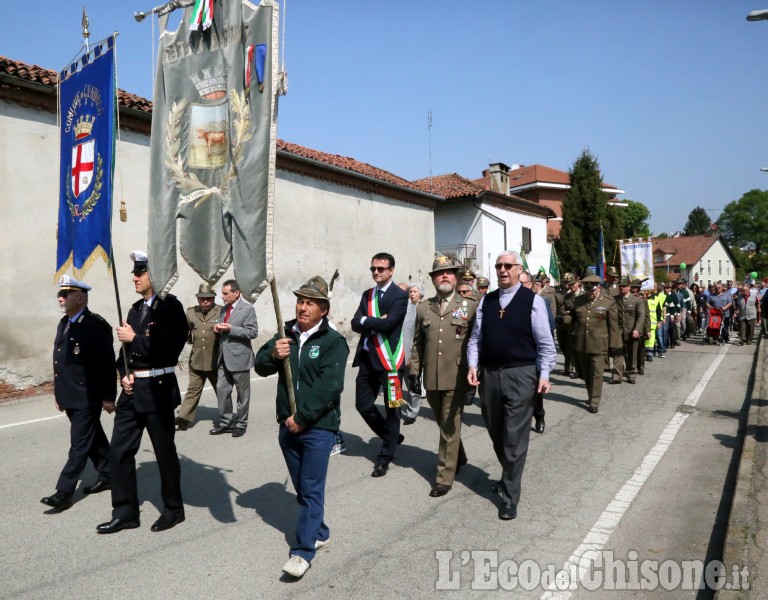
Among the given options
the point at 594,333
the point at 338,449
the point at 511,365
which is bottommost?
the point at 338,449

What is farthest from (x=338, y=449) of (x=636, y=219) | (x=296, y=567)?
(x=636, y=219)

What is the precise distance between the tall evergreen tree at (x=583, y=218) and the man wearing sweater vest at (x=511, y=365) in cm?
3709

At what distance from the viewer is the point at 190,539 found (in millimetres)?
4273

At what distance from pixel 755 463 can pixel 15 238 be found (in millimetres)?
11697

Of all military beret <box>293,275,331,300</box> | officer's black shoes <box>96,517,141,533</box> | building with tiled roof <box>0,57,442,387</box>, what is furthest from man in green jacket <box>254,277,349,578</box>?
building with tiled roof <box>0,57,442,387</box>

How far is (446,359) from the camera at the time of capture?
5320 millimetres

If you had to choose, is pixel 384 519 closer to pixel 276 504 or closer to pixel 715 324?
pixel 276 504

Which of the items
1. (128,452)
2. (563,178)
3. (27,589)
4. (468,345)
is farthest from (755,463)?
(563,178)

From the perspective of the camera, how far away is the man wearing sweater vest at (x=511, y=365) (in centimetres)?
480

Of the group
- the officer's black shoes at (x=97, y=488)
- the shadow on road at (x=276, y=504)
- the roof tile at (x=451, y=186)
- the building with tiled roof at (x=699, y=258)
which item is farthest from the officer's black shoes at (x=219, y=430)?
the building with tiled roof at (x=699, y=258)

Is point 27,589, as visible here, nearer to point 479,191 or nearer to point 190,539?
point 190,539

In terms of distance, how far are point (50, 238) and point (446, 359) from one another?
30.3ft

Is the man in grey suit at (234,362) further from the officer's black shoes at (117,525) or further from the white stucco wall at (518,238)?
Result: the white stucco wall at (518,238)

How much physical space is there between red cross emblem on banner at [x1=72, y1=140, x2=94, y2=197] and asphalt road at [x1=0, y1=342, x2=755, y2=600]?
8.63 feet
